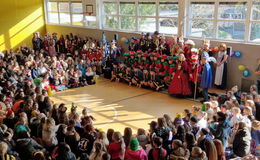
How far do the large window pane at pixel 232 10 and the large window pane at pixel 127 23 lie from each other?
3865mm

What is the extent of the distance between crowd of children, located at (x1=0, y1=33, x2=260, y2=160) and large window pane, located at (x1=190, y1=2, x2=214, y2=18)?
1201 mm

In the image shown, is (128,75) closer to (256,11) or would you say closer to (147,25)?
(147,25)

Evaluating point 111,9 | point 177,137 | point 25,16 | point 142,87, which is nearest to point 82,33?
point 111,9

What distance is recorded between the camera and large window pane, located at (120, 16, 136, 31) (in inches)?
482

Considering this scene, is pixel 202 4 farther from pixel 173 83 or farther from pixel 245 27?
pixel 173 83

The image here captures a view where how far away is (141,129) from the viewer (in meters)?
5.02

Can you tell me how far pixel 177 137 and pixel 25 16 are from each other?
540 inches

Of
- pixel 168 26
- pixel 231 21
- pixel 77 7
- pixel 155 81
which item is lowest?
pixel 155 81

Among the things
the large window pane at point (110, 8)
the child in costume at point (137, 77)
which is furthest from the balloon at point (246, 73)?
the large window pane at point (110, 8)

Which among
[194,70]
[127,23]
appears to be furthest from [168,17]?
[194,70]

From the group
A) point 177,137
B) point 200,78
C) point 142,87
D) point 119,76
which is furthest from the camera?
point 119,76

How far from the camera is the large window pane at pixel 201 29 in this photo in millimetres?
9781

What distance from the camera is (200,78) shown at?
8.64 m

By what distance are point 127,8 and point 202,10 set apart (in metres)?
3.60
